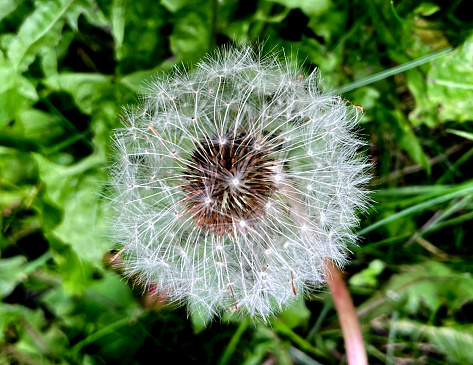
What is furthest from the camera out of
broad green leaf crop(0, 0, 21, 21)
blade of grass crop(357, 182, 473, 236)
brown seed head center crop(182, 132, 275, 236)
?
blade of grass crop(357, 182, 473, 236)

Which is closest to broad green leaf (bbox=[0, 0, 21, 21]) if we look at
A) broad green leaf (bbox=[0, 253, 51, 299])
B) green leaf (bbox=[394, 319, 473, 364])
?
→ broad green leaf (bbox=[0, 253, 51, 299])

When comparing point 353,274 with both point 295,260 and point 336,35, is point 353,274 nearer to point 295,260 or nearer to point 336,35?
point 295,260

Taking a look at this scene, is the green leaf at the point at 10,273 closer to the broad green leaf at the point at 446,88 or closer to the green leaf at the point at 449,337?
the green leaf at the point at 449,337

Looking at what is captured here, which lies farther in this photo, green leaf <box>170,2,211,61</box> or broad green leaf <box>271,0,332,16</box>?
green leaf <box>170,2,211,61</box>

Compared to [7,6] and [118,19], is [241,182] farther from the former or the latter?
[7,6]

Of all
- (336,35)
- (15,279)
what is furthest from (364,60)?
(15,279)

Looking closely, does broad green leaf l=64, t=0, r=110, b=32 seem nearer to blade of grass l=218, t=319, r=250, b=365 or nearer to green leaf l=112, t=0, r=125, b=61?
green leaf l=112, t=0, r=125, b=61

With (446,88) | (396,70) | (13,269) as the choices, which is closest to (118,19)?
(396,70)

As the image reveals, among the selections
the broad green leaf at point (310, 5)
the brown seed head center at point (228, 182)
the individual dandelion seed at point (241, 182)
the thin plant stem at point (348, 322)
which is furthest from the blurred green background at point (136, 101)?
the brown seed head center at point (228, 182)
